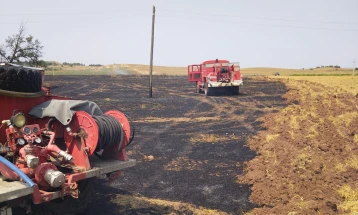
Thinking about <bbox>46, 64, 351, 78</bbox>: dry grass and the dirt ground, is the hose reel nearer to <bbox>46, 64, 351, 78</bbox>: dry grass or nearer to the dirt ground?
the dirt ground

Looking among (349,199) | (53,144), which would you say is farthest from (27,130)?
(349,199)

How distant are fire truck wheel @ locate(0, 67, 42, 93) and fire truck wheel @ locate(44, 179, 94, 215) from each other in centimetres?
161

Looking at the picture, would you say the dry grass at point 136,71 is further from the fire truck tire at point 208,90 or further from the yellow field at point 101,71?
the fire truck tire at point 208,90

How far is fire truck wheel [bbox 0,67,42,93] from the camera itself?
188 inches

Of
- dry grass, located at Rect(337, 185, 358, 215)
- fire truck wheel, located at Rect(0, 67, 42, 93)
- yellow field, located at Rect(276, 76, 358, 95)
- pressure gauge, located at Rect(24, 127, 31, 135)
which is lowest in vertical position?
dry grass, located at Rect(337, 185, 358, 215)

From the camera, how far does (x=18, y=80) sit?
4.88m

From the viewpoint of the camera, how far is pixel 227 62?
26.5 m

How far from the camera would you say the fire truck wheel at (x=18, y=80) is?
15.7 feet

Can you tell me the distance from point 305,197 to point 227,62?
20918 mm

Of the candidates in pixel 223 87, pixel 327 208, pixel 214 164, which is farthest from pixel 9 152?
pixel 223 87

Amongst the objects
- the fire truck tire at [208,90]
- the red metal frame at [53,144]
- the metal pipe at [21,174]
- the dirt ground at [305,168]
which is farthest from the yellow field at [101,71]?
the metal pipe at [21,174]

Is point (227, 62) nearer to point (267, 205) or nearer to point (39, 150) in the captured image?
point (267, 205)

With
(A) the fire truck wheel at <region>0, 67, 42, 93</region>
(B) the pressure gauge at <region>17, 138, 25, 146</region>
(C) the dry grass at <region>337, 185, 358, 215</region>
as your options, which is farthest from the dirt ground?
(A) the fire truck wheel at <region>0, 67, 42, 93</region>

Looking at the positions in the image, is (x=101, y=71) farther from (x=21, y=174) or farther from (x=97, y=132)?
(x=21, y=174)
